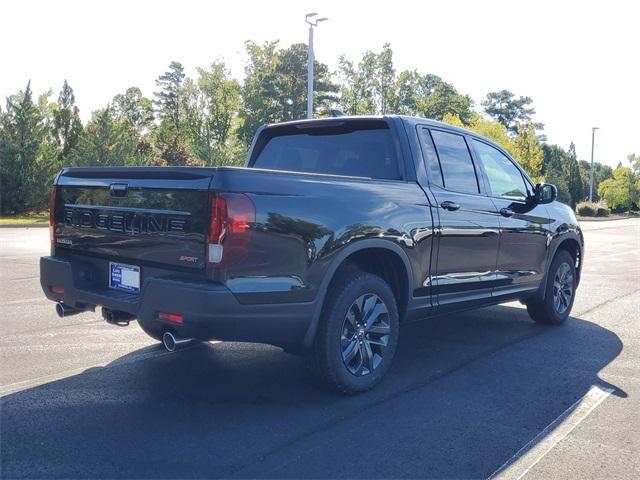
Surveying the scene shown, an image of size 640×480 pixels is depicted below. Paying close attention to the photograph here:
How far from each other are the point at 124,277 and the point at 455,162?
289 centimetres

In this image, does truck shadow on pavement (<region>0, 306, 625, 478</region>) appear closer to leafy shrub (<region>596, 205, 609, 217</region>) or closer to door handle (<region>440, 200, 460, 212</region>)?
door handle (<region>440, 200, 460, 212</region>)

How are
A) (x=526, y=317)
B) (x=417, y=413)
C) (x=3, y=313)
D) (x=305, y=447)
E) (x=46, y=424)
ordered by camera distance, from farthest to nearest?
(x=526, y=317)
(x=3, y=313)
(x=417, y=413)
(x=46, y=424)
(x=305, y=447)

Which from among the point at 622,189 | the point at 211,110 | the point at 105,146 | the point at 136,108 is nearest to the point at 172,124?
the point at 211,110

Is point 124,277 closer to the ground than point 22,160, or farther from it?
closer to the ground

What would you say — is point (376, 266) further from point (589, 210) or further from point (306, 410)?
point (589, 210)

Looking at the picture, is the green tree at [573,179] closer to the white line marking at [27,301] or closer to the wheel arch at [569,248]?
the wheel arch at [569,248]

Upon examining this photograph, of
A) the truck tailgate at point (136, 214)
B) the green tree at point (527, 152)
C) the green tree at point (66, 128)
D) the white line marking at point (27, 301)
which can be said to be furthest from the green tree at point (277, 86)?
the truck tailgate at point (136, 214)

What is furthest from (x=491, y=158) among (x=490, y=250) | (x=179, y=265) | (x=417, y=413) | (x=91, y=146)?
(x=91, y=146)

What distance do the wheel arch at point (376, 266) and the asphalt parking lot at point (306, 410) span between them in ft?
1.93

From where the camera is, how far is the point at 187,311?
3562 millimetres

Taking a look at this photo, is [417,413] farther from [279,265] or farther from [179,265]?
[179,265]

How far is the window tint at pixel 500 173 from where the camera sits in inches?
232

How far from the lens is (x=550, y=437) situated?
3670 mm

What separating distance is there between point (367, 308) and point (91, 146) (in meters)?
30.1
